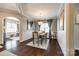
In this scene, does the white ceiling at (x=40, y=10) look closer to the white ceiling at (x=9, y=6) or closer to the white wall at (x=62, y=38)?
the white ceiling at (x=9, y=6)

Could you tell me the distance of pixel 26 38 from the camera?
308cm

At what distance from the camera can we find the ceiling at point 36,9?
9.02 feet

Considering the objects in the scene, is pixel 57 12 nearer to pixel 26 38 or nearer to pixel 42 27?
pixel 42 27

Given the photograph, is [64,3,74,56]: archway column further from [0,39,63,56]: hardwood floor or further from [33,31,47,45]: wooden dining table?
[33,31,47,45]: wooden dining table

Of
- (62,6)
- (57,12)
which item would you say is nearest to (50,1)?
(62,6)

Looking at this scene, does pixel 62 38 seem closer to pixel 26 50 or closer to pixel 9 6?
pixel 26 50

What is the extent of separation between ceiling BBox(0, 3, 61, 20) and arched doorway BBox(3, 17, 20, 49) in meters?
0.31

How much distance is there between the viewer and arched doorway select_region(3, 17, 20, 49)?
2887mm

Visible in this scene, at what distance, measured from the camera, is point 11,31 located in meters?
2.88

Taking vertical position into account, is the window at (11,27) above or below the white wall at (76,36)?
above

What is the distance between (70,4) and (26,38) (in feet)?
4.94

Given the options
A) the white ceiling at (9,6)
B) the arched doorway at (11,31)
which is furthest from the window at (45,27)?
the white ceiling at (9,6)

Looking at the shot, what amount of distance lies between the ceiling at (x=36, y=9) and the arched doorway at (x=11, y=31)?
31 centimetres

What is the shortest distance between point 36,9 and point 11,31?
90 centimetres
